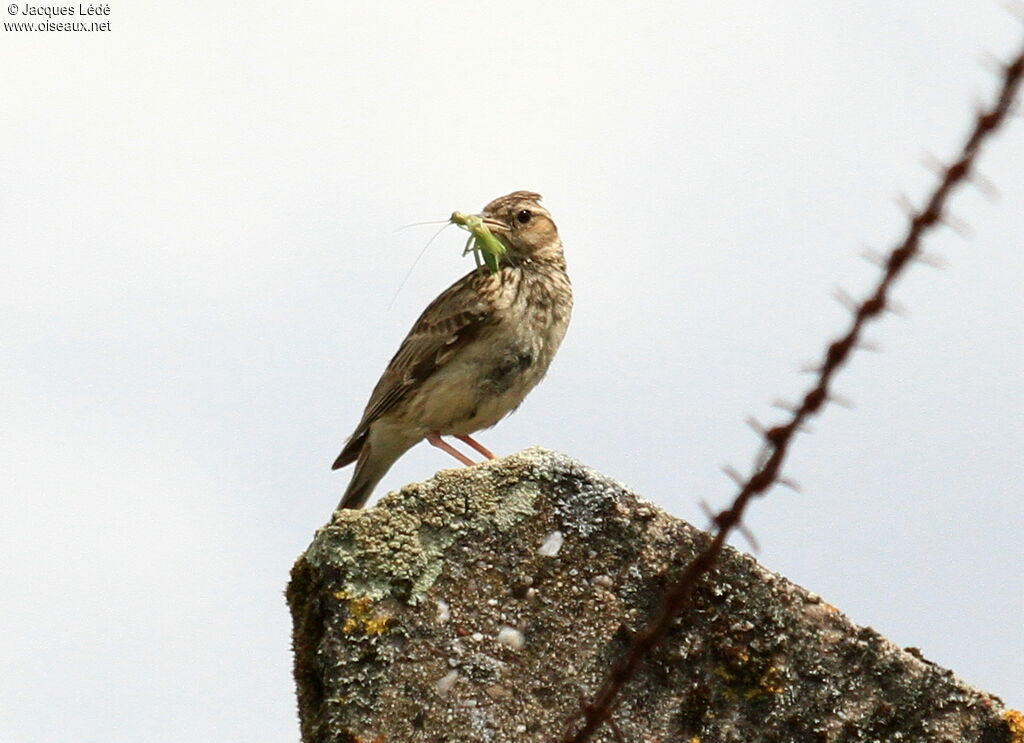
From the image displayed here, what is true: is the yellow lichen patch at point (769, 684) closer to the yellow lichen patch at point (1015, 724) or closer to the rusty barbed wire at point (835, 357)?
the yellow lichen patch at point (1015, 724)

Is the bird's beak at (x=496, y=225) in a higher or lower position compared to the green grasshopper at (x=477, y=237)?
higher

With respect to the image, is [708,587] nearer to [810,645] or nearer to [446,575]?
[810,645]

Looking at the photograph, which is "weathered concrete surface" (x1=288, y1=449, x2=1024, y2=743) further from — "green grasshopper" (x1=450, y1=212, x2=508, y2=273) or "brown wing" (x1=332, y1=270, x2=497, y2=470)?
Answer: "brown wing" (x1=332, y1=270, x2=497, y2=470)

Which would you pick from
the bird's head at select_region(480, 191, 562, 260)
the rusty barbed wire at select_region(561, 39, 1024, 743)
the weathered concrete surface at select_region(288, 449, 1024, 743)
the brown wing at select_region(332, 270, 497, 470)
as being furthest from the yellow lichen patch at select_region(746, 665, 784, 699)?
the bird's head at select_region(480, 191, 562, 260)

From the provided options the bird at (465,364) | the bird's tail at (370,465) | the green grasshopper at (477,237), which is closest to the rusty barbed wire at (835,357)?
the green grasshopper at (477,237)

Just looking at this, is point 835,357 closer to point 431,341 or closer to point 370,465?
point 431,341

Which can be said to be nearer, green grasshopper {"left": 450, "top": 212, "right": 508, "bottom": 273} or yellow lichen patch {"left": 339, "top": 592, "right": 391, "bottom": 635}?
yellow lichen patch {"left": 339, "top": 592, "right": 391, "bottom": 635}
